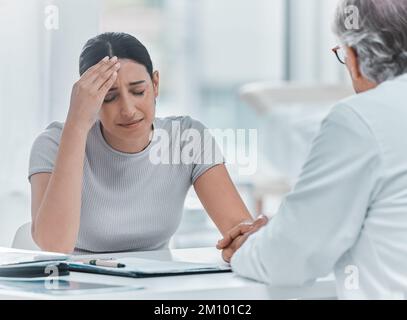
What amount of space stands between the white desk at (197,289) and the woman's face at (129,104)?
→ 15.2 inches

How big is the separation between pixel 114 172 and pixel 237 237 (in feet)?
1.21

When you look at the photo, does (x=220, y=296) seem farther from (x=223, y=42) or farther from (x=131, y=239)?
(x=223, y=42)

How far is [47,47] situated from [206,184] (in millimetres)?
474

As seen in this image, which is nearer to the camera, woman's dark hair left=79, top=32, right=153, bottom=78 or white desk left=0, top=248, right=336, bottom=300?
white desk left=0, top=248, right=336, bottom=300

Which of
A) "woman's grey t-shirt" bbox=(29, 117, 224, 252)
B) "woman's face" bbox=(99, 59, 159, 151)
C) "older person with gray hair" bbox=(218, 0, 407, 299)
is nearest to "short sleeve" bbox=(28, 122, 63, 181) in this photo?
"woman's grey t-shirt" bbox=(29, 117, 224, 252)

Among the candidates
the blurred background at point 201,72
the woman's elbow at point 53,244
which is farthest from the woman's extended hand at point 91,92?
the woman's elbow at point 53,244

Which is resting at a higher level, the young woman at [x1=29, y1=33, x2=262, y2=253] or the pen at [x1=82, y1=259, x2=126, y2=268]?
the young woman at [x1=29, y1=33, x2=262, y2=253]

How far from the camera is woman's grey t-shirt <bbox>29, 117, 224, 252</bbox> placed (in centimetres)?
175

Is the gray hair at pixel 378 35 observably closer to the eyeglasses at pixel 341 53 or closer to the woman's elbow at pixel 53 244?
the eyeglasses at pixel 341 53

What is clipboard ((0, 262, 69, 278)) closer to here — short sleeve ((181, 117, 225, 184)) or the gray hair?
short sleeve ((181, 117, 225, 184))

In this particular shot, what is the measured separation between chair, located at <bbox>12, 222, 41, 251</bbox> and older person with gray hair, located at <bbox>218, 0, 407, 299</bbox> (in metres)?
0.67

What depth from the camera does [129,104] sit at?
5.52 feet

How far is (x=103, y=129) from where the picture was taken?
68.6 inches
